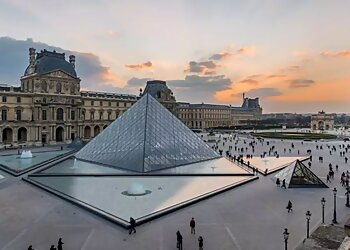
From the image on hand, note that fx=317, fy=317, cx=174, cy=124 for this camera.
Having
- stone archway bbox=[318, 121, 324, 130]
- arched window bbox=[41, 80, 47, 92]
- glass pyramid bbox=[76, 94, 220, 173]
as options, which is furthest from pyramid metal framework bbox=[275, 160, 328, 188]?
stone archway bbox=[318, 121, 324, 130]

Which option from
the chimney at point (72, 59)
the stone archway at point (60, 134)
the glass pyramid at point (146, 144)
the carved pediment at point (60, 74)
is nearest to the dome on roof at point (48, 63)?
the carved pediment at point (60, 74)

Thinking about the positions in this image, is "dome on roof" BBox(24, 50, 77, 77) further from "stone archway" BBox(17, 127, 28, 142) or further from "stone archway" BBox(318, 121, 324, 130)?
"stone archway" BBox(318, 121, 324, 130)

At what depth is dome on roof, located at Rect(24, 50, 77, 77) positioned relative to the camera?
49.7 metres

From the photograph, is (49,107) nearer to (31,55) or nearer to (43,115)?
(43,115)

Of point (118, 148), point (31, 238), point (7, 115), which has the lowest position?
point (31, 238)

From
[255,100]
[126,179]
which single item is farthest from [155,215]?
[255,100]

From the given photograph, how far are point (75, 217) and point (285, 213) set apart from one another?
32.2 feet

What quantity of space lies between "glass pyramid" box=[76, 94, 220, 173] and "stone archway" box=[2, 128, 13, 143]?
22.6 m

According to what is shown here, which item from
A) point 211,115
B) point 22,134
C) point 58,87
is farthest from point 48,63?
point 211,115

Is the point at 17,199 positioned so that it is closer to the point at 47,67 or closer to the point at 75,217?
the point at 75,217

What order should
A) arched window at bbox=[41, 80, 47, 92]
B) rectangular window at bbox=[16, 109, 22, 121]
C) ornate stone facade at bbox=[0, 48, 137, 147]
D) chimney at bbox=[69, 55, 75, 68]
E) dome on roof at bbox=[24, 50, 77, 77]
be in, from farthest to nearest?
1. chimney at bbox=[69, 55, 75, 68]
2. dome on roof at bbox=[24, 50, 77, 77]
3. arched window at bbox=[41, 80, 47, 92]
4. rectangular window at bbox=[16, 109, 22, 121]
5. ornate stone facade at bbox=[0, 48, 137, 147]

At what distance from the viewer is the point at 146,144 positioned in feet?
Answer: 89.0

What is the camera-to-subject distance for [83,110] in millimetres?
57281

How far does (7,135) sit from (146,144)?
105 ft
